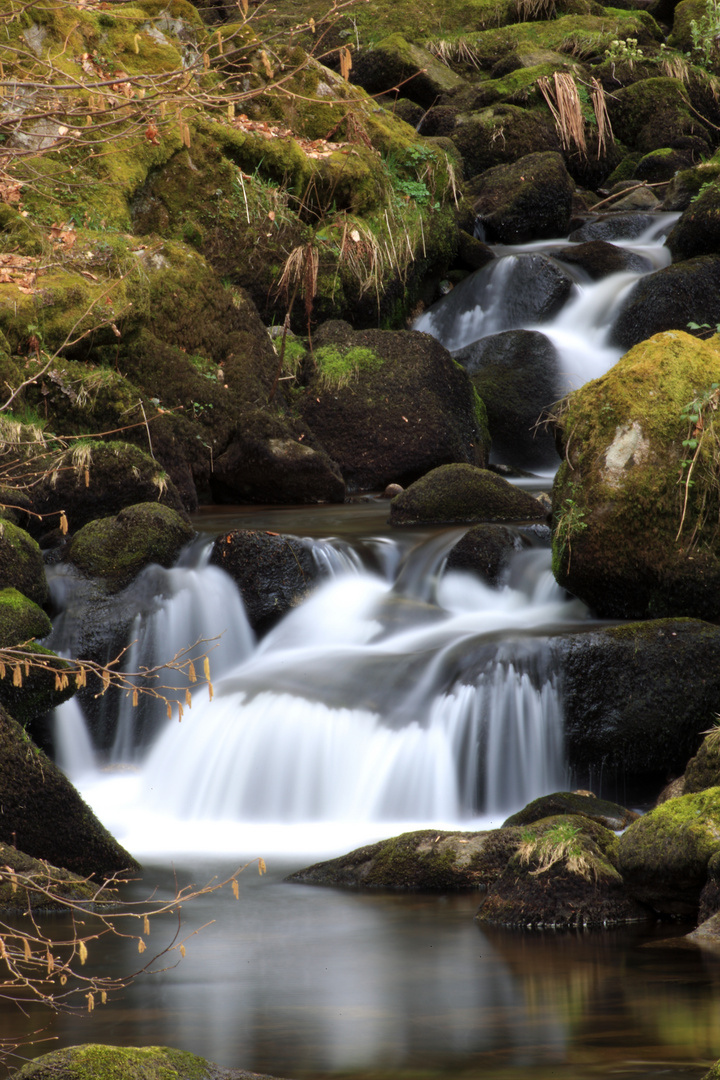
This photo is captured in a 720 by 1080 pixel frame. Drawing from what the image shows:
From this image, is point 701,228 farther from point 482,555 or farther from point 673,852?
point 673,852

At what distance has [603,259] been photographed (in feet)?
47.5

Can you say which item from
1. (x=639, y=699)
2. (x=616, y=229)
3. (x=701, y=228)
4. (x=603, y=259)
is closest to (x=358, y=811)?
(x=639, y=699)

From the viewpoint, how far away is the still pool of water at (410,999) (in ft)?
10.6

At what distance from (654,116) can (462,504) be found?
1313 centimetres

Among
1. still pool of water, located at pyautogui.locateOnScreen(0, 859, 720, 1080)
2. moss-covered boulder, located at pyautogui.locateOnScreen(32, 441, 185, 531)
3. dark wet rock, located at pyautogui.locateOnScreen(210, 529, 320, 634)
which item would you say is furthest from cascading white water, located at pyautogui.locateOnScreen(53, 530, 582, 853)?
moss-covered boulder, located at pyautogui.locateOnScreen(32, 441, 185, 531)

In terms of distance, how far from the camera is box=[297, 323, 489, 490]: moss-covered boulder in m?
11.6

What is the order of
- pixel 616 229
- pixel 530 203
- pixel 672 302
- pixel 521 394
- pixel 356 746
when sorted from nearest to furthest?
1. pixel 356 746
2. pixel 672 302
3. pixel 521 394
4. pixel 616 229
5. pixel 530 203

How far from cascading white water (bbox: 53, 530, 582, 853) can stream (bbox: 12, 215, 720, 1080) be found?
0.02 metres

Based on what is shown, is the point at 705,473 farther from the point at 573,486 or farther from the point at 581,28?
the point at 581,28

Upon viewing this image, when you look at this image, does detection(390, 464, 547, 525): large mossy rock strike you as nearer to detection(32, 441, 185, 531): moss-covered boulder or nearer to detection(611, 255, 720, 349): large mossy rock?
detection(32, 441, 185, 531): moss-covered boulder

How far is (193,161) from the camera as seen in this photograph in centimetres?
1266

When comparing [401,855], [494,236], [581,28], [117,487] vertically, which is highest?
[581,28]

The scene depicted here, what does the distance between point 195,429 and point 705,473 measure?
5566 millimetres

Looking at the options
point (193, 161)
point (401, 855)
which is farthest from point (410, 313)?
point (401, 855)
